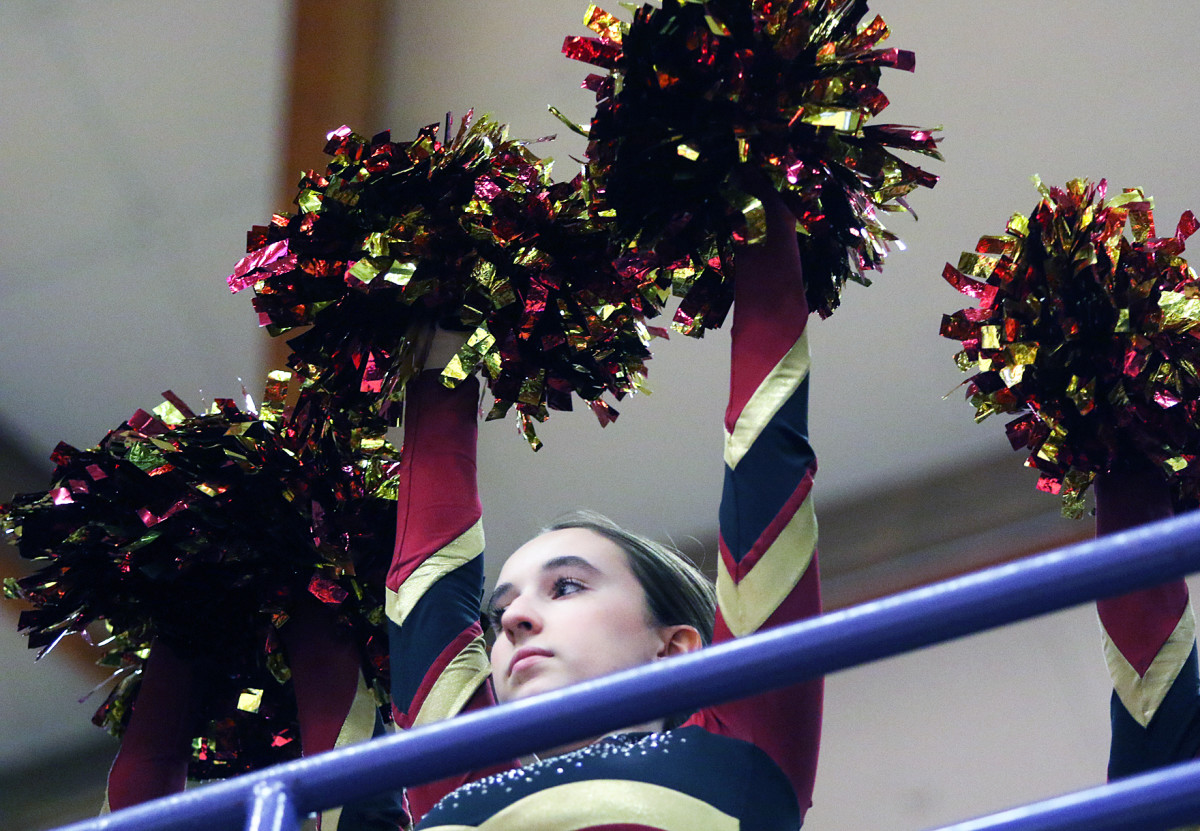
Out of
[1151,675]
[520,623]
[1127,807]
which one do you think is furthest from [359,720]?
[1127,807]

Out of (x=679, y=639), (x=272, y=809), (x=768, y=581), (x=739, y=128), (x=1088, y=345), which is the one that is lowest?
(x=272, y=809)

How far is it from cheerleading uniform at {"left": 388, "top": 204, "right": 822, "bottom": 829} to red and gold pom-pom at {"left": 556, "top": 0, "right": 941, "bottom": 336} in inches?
3.0

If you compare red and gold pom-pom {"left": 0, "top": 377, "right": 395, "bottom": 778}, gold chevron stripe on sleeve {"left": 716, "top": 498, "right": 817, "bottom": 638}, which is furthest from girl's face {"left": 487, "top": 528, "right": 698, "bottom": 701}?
gold chevron stripe on sleeve {"left": 716, "top": 498, "right": 817, "bottom": 638}

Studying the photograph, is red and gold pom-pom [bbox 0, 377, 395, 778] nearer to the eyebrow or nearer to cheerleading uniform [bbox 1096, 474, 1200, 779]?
the eyebrow

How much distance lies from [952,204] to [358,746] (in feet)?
9.91

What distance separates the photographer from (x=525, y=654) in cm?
151

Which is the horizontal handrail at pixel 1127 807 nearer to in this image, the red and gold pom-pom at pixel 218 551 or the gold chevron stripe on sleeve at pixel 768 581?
the gold chevron stripe on sleeve at pixel 768 581

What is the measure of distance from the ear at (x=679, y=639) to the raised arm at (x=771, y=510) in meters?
0.40

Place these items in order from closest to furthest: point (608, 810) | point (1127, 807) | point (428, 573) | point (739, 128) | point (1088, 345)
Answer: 1. point (1127, 807)
2. point (608, 810)
3. point (739, 128)
4. point (428, 573)
5. point (1088, 345)

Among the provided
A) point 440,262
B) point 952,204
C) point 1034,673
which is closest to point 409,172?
point 440,262

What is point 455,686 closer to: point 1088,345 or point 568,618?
point 568,618

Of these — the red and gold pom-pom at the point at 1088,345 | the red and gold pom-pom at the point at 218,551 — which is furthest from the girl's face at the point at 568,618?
the red and gold pom-pom at the point at 1088,345

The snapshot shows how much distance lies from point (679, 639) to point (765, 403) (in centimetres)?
52

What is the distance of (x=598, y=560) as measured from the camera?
1.68 m
